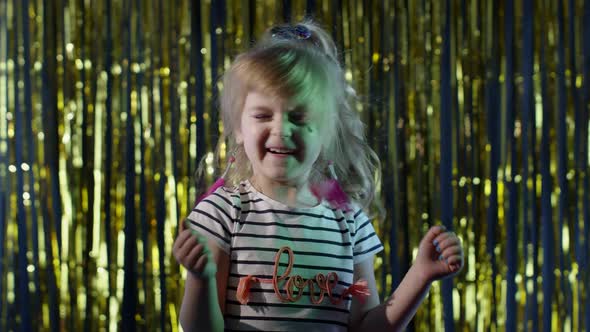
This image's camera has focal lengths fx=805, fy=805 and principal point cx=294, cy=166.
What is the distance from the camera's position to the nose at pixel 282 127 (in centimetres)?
97

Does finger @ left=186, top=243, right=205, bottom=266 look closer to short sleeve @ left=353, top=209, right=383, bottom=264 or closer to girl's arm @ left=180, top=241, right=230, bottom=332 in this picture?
girl's arm @ left=180, top=241, right=230, bottom=332

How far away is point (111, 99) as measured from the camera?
1809 mm

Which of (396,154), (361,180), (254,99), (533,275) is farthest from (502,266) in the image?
(254,99)

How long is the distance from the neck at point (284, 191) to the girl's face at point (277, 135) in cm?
2

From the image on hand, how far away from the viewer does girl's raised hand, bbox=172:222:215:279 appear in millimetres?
873

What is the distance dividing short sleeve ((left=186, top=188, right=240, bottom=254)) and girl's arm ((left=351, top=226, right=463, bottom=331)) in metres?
0.19

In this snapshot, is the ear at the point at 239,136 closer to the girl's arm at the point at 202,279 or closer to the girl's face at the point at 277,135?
the girl's face at the point at 277,135

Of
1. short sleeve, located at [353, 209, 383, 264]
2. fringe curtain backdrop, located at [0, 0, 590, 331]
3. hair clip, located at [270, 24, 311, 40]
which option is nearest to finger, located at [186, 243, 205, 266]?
short sleeve, located at [353, 209, 383, 264]

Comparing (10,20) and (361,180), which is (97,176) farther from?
(361,180)

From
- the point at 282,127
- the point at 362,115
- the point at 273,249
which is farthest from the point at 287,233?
the point at 362,115

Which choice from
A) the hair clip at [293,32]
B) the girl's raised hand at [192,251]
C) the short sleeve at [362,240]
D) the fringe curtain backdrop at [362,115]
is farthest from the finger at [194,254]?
the fringe curtain backdrop at [362,115]

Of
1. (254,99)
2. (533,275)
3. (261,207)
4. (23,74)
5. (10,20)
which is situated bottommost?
(533,275)

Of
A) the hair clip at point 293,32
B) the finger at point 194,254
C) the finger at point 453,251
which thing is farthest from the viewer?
the hair clip at point 293,32

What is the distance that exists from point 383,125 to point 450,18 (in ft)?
0.97
